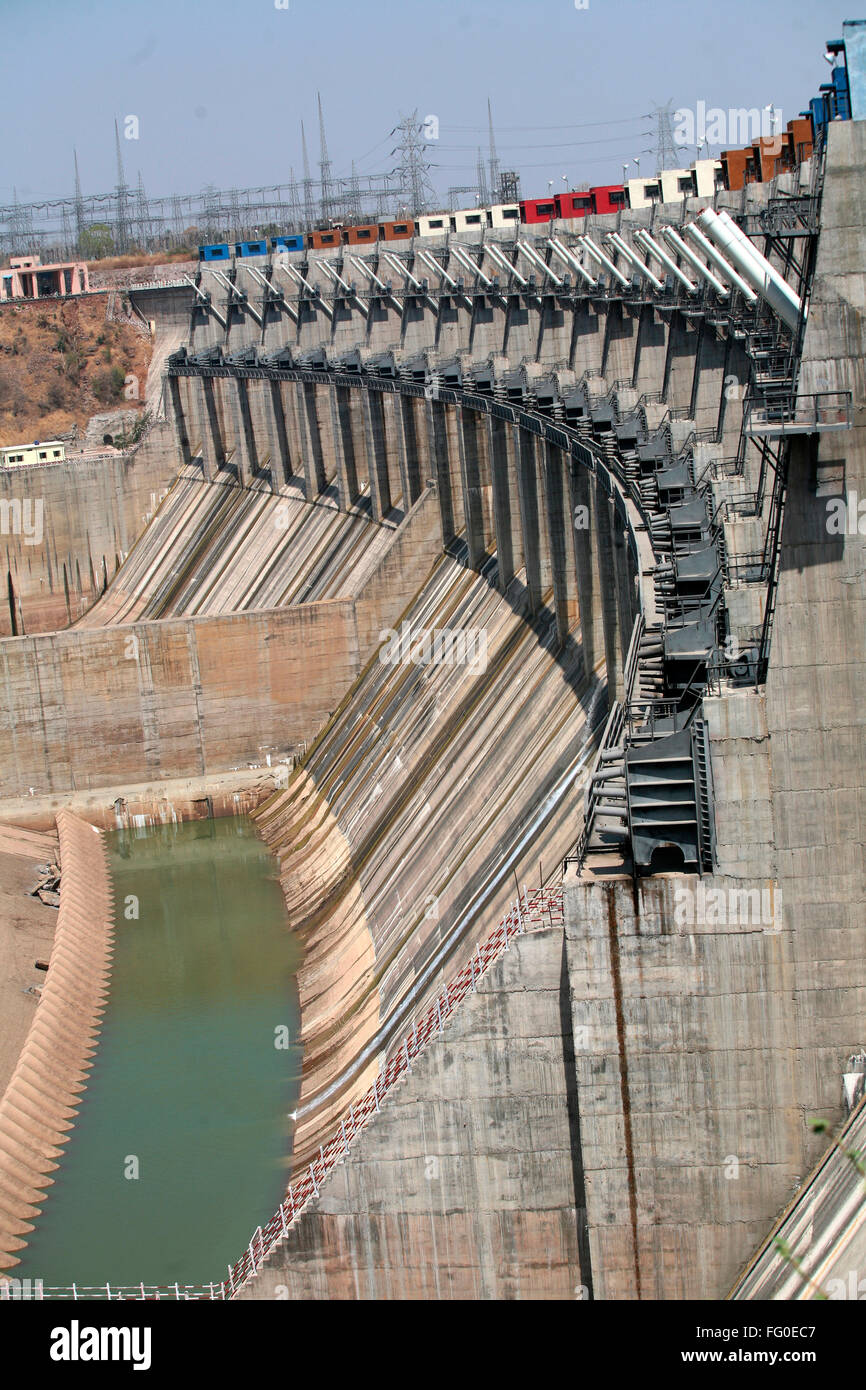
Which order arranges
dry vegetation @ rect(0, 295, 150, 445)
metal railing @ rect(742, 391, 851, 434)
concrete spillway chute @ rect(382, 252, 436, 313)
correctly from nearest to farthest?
metal railing @ rect(742, 391, 851, 434), concrete spillway chute @ rect(382, 252, 436, 313), dry vegetation @ rect(0, 295, 150, 445)

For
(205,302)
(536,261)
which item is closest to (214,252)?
(205,302)

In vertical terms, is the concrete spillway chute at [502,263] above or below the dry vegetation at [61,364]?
below

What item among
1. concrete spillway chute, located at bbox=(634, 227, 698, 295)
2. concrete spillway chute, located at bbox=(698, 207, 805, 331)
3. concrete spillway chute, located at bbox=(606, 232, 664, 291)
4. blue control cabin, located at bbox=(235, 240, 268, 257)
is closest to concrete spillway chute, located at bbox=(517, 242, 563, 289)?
concrete spillway chute, located at bbox=(606, 232, 664, 291)

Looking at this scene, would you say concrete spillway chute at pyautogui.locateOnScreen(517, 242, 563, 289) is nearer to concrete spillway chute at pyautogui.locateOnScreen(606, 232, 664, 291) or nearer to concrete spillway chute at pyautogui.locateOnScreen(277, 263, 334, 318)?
concrete spillway chute at pyautogui.locateOnScreen(606, 232, 664, 291)

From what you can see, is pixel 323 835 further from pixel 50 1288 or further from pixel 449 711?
pixel 50 1288

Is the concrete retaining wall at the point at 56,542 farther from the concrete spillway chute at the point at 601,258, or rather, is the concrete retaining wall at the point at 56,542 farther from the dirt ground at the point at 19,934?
the concrete spillway chute at the point at 601,258

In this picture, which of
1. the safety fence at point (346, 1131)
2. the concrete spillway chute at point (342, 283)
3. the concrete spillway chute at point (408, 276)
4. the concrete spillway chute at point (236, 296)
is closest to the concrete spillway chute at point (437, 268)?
the concrete spillway chute at point (408, 276)
